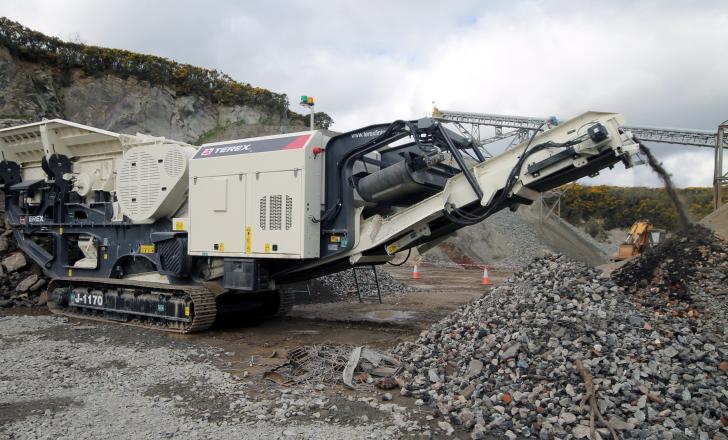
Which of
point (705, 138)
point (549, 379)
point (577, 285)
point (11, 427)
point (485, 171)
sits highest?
Result: point (705, 138)

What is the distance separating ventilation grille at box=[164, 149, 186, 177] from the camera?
8766 mm

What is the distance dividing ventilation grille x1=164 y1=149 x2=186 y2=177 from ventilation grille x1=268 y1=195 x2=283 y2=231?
1958 millimetres

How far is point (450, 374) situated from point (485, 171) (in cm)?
256

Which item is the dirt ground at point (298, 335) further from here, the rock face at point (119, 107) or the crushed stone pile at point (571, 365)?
the rock face at point (119, 107)

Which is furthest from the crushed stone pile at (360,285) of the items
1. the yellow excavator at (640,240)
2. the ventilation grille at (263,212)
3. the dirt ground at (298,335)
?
the yellow excavator at (640,240)

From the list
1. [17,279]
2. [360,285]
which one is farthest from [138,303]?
[360,285]

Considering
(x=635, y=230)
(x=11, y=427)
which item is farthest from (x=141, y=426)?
(x=635, y=230)

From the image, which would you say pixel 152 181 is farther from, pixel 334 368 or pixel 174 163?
pixel 334 368

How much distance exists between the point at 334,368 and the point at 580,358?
8.59 ft

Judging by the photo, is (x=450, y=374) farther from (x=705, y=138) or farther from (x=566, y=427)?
(x=705, y=138)

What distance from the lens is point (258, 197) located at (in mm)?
7883

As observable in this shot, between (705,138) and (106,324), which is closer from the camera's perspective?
(106,324)

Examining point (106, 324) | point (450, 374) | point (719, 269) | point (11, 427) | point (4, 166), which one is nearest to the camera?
point (11, 427)

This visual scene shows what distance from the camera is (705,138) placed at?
25.7 metres
